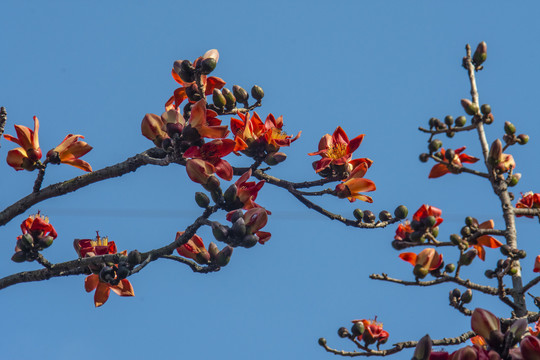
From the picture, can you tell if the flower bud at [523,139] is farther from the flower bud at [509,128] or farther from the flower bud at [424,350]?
the flower bud at [424,350]

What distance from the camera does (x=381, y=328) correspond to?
9.88ft

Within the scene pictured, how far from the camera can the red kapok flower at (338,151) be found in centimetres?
335

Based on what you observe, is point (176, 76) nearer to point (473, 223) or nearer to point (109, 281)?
point (109, 281)

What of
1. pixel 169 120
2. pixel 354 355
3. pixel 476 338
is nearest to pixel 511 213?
pixel 476 338

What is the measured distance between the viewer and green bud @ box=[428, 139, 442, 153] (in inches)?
A: 107

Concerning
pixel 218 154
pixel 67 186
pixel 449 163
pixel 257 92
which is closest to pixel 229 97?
pixel 257 92

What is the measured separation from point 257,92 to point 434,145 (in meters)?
1.04

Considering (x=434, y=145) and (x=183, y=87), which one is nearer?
(x=434, y=145)

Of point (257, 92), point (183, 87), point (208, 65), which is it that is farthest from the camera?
point (257, 92)

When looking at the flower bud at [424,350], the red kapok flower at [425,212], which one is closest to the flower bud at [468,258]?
the red kapok flower at [425,212]

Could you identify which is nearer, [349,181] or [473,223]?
[473,223]

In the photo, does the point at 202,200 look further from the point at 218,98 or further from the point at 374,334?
the point at 374,334

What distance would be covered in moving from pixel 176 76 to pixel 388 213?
1.07 m

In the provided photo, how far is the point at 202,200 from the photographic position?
2.85 m
